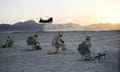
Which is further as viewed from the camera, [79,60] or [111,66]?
[79,60]

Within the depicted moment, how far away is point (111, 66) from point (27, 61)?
297 cm

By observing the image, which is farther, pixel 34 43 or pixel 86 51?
pixel 34 43

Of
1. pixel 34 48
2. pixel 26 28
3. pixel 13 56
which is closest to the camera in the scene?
pixel 13 56

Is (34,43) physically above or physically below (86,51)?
above

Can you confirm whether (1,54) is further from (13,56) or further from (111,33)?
(111,33)

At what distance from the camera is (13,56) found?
14.0m

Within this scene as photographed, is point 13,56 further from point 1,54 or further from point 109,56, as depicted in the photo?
point 109,56

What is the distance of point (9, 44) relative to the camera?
1805 centimetres

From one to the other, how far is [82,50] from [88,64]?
97 centimetres

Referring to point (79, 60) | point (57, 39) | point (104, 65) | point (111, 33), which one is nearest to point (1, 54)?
point (57, 39)

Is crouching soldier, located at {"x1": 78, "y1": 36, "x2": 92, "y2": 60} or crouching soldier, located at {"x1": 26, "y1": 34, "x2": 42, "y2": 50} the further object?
crouching soldier, located at {"x1": 26, "y1": 34, "x2": 42, "y2": 50}

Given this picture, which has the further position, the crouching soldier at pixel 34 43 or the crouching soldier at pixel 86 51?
the crouching soldier at pixel 34 43

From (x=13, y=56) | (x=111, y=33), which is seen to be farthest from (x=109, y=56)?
(x=111, y=33)

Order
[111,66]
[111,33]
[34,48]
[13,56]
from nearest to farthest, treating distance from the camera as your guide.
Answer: [111,66]
[13,56]
[34,48]
[111,33]
